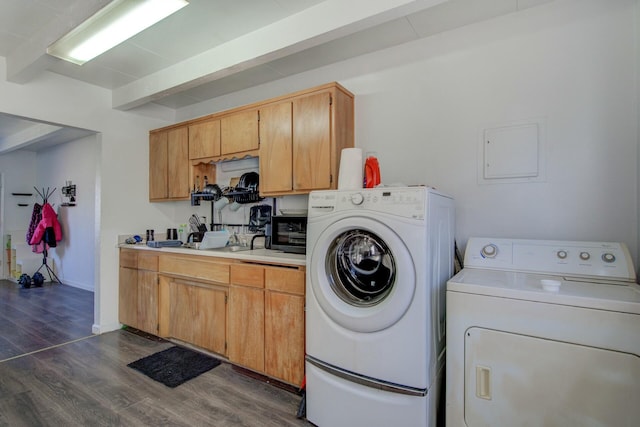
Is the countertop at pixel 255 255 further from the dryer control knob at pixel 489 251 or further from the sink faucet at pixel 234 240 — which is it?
the dryer control knob at pixel 489 251

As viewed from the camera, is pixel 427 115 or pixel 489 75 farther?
pixel 427 115

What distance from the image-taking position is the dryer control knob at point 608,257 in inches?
60.9

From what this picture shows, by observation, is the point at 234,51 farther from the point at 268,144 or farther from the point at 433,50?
the point at 433,50

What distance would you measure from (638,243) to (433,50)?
1716mm

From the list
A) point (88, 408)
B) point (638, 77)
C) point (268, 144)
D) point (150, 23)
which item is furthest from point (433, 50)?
point (88, 408)

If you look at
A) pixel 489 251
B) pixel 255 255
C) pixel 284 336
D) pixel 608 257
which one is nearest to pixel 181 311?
pixel 255 255

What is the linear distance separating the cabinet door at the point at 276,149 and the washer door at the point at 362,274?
945 mm

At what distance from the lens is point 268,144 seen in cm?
269

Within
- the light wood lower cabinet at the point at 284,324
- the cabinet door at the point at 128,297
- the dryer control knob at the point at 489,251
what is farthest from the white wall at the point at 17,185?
the dryer control knob at the point at 489,251

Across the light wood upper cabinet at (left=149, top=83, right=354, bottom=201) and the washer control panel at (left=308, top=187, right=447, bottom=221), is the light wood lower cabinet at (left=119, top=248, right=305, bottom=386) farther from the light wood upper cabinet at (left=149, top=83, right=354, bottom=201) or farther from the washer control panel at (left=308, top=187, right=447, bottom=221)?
the light wood upper cabinet at (left=149, top=83, right=354, bottom=201)

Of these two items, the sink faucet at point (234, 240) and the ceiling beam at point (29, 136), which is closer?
the sink faucet at point (234, 240)

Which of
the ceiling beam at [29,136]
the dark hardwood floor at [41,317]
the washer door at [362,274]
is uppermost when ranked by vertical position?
the ceiling beam at [29,136]

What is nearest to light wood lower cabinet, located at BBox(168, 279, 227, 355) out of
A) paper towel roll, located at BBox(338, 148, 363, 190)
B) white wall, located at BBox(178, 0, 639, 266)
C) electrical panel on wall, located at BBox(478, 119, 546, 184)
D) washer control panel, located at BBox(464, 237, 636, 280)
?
paper towel roll, located at BBox(338, 148, 363, 190)

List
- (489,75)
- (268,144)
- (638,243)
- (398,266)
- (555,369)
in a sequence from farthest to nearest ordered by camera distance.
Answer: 1. (268,144)
2. (489,75)
3. (638,243)
4. (398,266)
5. (555,369)
